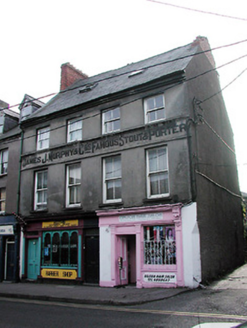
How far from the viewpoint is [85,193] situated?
16.0 meters

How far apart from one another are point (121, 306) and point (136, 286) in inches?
140

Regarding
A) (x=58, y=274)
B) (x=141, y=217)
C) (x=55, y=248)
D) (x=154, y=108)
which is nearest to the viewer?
(x=141, y=217)

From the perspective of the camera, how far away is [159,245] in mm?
13406

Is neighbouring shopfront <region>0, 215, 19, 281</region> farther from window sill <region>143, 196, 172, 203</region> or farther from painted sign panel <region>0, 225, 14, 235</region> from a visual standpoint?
window sill <region>143, 196, 172, 203</region>

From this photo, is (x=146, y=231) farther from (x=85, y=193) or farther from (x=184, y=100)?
(x=184, y=100)

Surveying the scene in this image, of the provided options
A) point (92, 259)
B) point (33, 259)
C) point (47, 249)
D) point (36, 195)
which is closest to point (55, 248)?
point (47, 249)

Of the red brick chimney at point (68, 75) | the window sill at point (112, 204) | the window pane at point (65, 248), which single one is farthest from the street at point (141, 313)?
the red brick chimney at point (68, 75)

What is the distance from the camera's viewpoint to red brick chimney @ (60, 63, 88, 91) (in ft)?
73.5

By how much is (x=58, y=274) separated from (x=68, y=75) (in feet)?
43.8

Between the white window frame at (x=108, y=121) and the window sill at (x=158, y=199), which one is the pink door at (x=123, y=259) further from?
the white window frame at (x=108, y=121)

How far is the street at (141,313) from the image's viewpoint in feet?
25.3

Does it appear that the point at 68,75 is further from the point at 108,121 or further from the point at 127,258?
the point at 127,258

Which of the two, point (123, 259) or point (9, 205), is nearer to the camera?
point (123, 259)

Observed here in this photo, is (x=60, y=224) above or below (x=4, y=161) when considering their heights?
below
